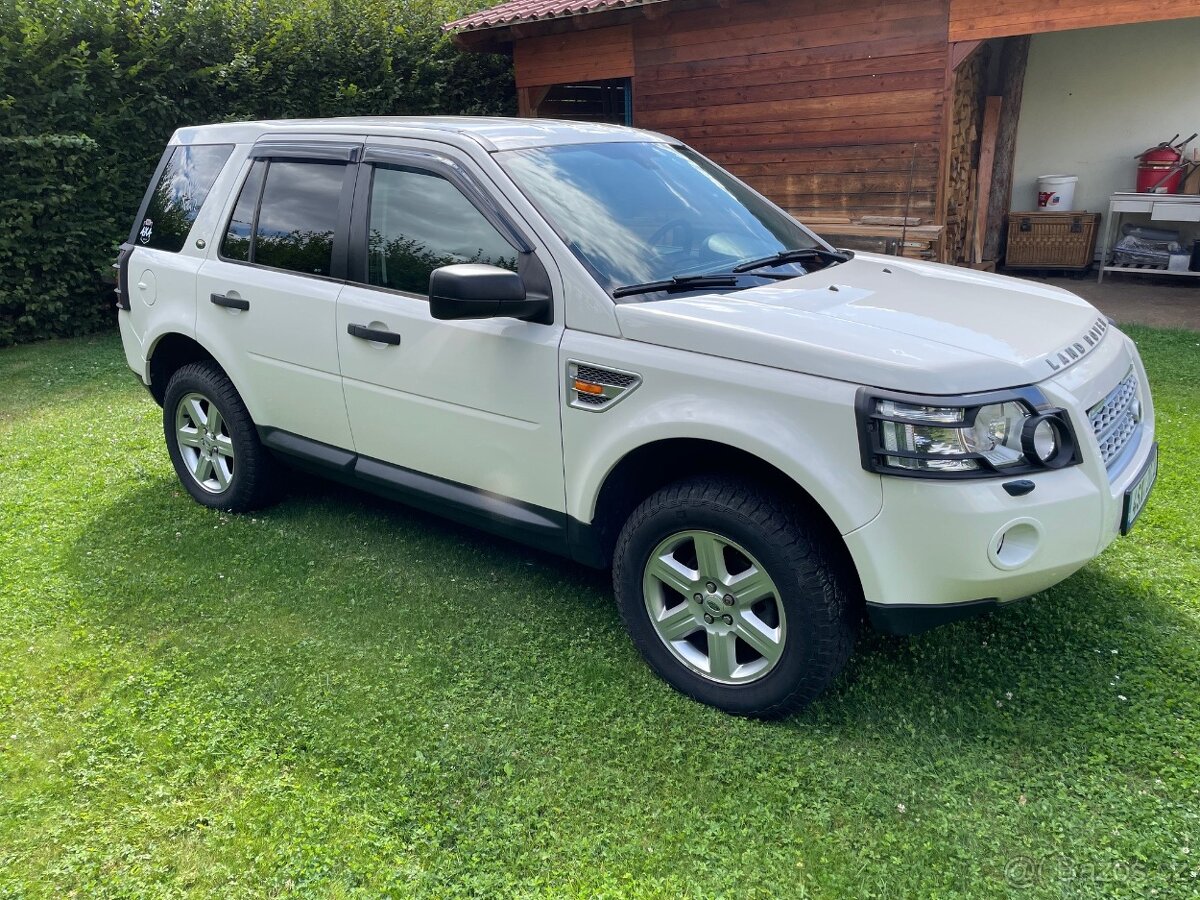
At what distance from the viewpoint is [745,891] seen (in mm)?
2328

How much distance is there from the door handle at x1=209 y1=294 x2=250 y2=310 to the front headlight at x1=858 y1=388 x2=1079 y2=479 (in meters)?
2.86

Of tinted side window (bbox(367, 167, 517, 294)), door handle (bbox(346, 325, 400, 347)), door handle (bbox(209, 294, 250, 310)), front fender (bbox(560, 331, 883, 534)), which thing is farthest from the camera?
door handle (bbox(209, 294, 250, 310))

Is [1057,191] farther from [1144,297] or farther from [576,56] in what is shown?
[576,56]

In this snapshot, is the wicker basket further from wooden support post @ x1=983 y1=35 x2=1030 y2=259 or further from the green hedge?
the green hedge

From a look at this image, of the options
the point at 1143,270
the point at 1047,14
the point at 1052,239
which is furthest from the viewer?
the point at 1052,239

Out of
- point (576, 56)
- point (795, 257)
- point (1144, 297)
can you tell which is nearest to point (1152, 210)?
point (1144, 297)

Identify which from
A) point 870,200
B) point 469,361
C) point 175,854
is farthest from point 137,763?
point 870,200

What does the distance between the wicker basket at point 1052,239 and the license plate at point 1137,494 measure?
361 inches

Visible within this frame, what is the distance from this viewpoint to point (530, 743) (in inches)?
114

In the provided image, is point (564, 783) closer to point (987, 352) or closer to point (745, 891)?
point (745, 891)

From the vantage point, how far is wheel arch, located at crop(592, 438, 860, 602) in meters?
2.78

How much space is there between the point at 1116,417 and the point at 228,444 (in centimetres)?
386

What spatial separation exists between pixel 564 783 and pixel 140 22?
374 inches

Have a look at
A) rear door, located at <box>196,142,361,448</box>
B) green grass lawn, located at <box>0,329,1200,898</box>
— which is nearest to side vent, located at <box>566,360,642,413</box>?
green grass lawn, located at <box>0,329,1200,898</box>
